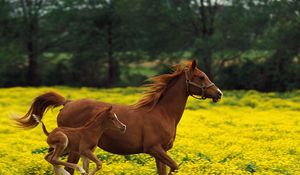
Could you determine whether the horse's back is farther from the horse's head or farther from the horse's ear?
the horse's ear

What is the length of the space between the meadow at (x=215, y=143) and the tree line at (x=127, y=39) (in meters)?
11.6

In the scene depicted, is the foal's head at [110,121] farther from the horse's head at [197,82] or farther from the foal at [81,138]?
the horse's head at [197,82]

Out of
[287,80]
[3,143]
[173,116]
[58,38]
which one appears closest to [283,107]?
[287,80]

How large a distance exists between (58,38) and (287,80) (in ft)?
67.1

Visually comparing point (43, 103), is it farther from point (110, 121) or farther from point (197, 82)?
point (197, 82)

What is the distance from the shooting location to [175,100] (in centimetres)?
1112

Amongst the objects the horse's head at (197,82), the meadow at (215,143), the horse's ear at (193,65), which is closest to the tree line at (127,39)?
the meadow at (215,143)

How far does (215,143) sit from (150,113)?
691cm

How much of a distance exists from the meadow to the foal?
2.03 metres

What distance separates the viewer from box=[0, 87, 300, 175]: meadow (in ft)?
39.8

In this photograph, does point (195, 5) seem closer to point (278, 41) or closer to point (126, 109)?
point (278, 41)

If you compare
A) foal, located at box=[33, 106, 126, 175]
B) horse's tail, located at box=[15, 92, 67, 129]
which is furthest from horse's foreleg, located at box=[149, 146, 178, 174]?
horse's tail, located at box=[15, 92, 67, 129]

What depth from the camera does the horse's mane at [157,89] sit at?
36.3 ft

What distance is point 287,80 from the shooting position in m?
40.1
